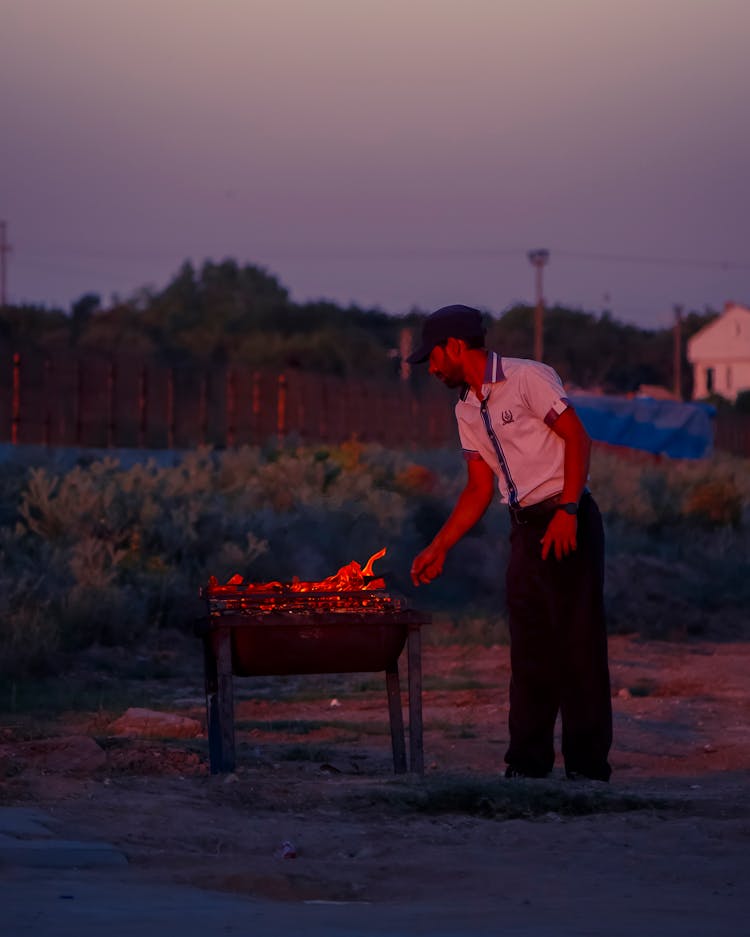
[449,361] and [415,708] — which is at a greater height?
[449,361]

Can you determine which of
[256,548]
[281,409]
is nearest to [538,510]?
[256,548]

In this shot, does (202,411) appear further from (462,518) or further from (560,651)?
(560,651)

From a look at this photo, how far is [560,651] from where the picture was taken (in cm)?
743

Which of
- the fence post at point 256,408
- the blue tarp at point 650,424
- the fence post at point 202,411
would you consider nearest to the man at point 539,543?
the fence post at point 202,411

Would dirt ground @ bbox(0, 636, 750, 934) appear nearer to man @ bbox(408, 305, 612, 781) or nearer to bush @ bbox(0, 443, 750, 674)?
man @ bbox(408, 305, 612, 781)

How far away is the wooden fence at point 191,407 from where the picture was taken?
101 ft

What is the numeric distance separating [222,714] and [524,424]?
1878mm

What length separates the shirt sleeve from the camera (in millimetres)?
7234

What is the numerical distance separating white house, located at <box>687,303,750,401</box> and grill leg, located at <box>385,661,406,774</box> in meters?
81.6

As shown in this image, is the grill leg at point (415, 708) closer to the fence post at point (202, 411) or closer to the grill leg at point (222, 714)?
the grill leg at point (222, 714)

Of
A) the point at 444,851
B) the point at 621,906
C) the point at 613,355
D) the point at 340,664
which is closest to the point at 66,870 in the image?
the point at 444,851

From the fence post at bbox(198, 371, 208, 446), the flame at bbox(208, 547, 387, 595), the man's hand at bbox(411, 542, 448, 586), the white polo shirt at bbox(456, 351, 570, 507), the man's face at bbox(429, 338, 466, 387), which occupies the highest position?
the fence post at bbox(198, 371, 208, 446)

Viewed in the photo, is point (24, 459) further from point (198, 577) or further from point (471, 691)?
point (471, 691)

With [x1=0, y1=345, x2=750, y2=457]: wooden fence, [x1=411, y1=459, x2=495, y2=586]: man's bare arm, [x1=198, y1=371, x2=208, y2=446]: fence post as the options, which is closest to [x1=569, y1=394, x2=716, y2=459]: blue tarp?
[x1=0, y1=345, x2=750, y2=457]: wooden fence
